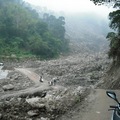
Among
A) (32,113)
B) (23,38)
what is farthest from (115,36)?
(23,38)

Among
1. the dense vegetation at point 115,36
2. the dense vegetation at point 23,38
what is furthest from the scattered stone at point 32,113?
the dense vegetation at point 23,38

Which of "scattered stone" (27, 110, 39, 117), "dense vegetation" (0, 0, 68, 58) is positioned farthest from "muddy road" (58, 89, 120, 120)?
"dense vegetation" (0, 0, 68, 58)

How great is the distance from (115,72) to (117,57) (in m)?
2.03

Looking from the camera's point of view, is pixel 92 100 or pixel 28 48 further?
pixel 28 48

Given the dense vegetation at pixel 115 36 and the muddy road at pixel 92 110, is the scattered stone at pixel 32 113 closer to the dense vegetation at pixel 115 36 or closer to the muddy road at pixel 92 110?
the muddy road at pixel 92 110

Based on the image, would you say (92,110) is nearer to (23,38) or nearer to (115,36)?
(115,36)

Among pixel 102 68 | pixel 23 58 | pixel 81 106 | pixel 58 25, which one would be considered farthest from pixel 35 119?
pixel 58 25

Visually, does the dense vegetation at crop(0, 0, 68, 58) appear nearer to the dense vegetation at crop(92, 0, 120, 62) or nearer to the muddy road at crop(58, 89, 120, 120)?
the dense vegetation at crop(92, 0, 120, 62)

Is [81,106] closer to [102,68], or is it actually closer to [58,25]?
[102,68]

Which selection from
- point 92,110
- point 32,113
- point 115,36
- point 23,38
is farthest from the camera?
point 23,38

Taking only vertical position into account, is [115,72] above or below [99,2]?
below

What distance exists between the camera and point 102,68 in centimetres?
4516

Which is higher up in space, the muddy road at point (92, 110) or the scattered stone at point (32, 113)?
the muddy road at point (92, 110)

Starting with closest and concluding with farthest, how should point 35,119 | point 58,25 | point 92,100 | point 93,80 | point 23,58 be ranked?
point 35,119 < point 92,100 < point 93,80 < point 23,58 < point 58,25
